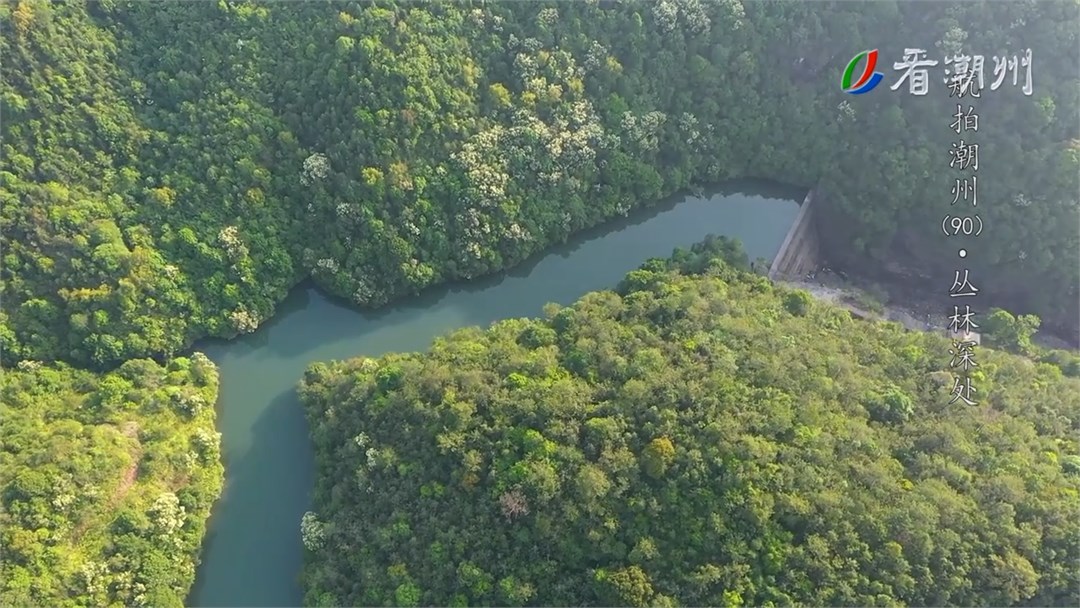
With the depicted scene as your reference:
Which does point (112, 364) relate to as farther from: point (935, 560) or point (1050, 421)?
point (1050, 421)

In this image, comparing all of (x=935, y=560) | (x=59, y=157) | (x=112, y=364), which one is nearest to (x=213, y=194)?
(x=59, y=157)

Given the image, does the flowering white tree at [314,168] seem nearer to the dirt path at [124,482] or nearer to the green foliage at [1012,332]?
the dirt path at [124,482]

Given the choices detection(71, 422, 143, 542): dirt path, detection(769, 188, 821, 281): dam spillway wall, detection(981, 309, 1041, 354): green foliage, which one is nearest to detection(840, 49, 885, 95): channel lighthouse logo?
detection(769, 188, 821, 281): dam spillway wall

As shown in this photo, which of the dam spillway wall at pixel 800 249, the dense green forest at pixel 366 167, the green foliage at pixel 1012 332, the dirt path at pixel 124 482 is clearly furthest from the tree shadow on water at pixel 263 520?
the green foliage at pixel 1012 332

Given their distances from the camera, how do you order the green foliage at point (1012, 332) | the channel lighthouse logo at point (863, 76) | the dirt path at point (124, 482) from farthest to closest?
the channel lighthouse logo at point (863, 76), the green foliage at point (1012, 332), the dirt path at point (124, 482)

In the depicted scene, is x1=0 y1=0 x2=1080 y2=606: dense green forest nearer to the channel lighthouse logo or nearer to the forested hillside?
the forested hillside

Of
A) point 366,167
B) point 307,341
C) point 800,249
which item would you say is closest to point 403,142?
point 366,167
